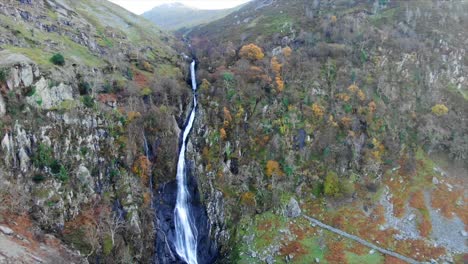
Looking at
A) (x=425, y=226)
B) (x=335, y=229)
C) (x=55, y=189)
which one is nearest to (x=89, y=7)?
(x=55, y=189)

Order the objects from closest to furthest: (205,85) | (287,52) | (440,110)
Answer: (440,110)
(205,85)
(287,52)

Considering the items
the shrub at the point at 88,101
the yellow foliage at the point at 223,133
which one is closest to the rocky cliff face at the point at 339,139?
the yellow foliage at the point at 223,133

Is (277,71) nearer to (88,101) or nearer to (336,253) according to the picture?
(88,101)

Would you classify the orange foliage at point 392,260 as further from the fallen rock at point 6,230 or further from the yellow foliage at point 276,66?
the fallen rock at point 6,230

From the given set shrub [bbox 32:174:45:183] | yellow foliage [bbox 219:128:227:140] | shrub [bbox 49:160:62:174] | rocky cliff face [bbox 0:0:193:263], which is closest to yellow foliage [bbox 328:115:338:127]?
yellow foliage [bbox 219:128:227:140]

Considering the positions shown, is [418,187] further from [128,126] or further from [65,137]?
[65,137]

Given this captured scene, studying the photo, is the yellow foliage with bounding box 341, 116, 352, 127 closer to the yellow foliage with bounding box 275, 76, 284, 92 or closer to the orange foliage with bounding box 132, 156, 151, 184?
the yellow foliage with bounding box 275, 76, 284, 92

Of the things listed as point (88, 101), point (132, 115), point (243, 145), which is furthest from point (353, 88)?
point (88, 101)
